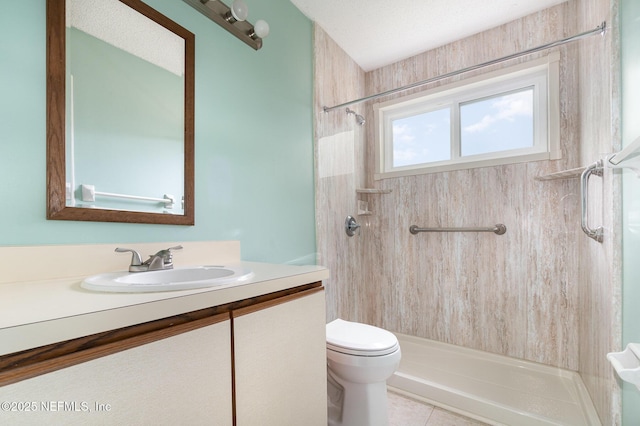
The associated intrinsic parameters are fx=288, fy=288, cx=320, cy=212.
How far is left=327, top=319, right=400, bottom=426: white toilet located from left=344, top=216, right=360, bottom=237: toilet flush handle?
0.98m

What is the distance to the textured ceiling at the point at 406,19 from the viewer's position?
1.81 meters

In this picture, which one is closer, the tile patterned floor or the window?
the tile patterned floor

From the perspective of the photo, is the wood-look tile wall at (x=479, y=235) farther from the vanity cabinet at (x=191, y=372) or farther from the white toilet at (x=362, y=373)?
the vanity cabinet at (x=191, y=372)

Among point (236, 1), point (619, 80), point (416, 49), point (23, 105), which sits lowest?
point (23, 105)

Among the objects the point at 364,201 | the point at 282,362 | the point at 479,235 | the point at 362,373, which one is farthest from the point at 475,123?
the point at 282,362

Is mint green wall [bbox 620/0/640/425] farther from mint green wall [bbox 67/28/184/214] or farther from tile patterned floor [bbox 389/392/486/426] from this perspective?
mint green wall [bbox 67/28/184/214]

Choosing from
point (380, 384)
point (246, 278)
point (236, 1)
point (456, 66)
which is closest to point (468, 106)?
point (456, 66)

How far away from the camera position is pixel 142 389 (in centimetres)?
55

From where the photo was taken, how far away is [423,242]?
91.9 inches

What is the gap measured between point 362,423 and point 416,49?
2.53m

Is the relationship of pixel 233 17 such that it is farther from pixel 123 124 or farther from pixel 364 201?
pixel 364 201

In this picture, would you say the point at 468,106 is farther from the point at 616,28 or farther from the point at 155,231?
the point at 155,231

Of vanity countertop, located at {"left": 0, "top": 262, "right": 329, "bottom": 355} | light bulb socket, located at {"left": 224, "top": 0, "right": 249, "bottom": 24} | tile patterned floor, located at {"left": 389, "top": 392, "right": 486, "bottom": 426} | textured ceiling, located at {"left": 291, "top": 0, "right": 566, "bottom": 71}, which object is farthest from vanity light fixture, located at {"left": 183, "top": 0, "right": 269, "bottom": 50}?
tile patterned floor, located at {"left": 389, "top": 392, "right": 486, "bottom": 426}

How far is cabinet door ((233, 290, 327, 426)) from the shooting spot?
28.7 inches
